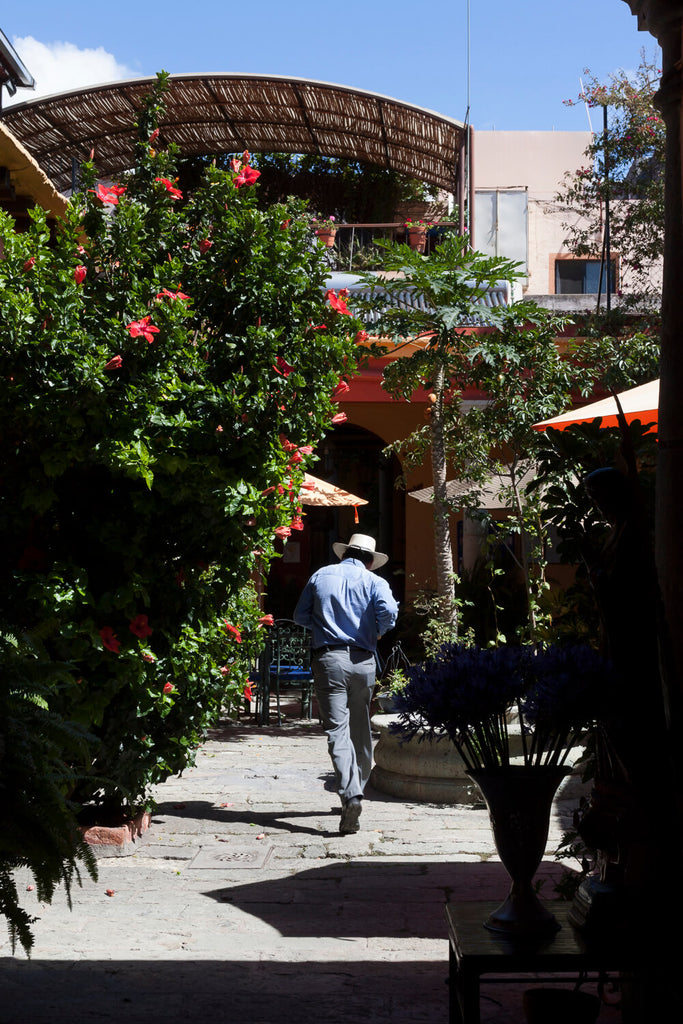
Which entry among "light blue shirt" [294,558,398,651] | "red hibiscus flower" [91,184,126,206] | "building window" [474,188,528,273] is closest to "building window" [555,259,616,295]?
"building window" [474,188,528,273]

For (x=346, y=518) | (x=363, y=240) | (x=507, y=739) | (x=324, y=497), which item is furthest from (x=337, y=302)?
(x=346, y=518)

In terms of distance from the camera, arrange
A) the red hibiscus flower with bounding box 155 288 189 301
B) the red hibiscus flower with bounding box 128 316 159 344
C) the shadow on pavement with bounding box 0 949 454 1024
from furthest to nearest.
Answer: the red hibiscus flower with bounding box 155 288 189 301
the red hibiscus flower with bounding box 128 316 159 344
the shadow on pavement with bounding box 0 949 454 1024

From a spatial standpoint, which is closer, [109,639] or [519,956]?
[519,956]

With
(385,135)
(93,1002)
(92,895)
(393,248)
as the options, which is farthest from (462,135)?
(93,1002)

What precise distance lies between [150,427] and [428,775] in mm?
3760

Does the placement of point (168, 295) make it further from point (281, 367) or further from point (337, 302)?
point (337, 302)

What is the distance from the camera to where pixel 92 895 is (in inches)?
217

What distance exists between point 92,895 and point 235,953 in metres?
1.17

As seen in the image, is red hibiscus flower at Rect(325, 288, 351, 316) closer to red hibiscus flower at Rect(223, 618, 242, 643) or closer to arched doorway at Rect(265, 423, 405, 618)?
red hibiscus flower at Rect(223, 618, 242, 643)

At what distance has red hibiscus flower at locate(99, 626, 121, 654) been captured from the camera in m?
5.75

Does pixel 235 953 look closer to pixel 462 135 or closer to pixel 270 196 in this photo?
pixel 462 135

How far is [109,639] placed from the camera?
5.77 m

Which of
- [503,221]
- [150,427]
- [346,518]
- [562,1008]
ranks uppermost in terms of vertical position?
[503,221]

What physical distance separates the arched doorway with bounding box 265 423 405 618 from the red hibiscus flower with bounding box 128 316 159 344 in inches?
460
